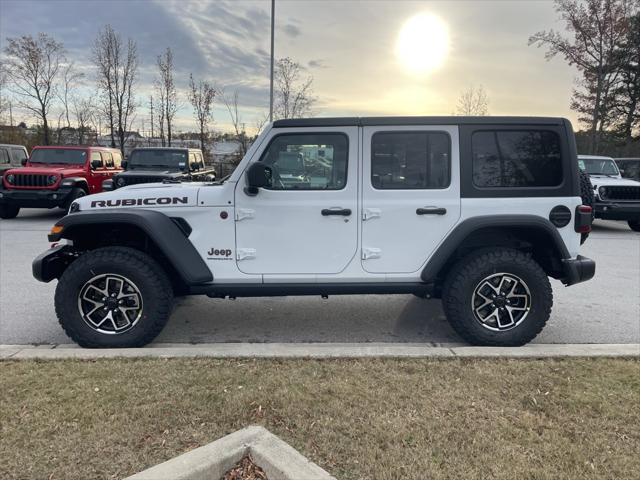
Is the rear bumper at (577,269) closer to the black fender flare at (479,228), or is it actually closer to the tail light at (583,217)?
the black fender flare at (479,228)

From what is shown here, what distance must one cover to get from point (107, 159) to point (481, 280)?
12.5 metres

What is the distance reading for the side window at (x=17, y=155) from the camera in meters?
14.2

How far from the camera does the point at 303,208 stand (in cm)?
384

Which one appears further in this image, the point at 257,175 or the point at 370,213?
the point at 370,213

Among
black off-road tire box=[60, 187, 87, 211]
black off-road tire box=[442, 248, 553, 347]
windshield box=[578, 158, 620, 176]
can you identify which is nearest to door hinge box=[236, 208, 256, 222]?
black off-road tire box=[442, 248, 553, 347]

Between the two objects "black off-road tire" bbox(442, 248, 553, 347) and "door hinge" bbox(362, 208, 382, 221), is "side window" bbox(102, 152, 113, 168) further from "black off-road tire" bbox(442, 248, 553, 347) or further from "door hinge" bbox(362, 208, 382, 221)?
"black off-road tire" bbox(442, 248, 553, 347)

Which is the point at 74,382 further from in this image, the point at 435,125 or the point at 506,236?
the point at 506,236

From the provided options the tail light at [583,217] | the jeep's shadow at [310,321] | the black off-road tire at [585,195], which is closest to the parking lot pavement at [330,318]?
the jeep's shadow at [310,321]

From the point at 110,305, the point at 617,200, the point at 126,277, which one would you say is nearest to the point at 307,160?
the point at 126,277

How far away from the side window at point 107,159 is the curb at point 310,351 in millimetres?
10619

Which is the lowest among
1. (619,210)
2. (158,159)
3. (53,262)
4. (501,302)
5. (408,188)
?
(501,302)

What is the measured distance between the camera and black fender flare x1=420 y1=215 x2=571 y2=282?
3.85 m

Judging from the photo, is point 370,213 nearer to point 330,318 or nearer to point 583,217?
point 330,318

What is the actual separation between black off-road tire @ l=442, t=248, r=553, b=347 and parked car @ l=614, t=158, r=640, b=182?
1223 centimetres
